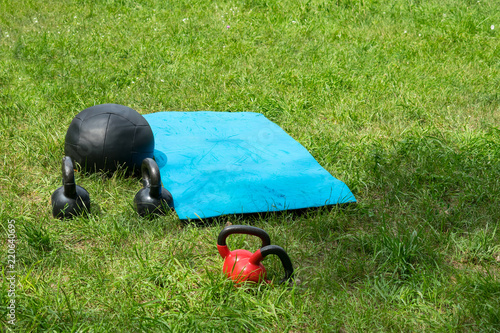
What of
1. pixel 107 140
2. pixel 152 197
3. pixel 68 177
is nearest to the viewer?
pixel 68 177

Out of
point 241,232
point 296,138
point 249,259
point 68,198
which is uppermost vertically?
point 241,232

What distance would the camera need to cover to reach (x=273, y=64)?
20.4 ft

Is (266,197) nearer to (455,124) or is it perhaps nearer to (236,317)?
(236,317)

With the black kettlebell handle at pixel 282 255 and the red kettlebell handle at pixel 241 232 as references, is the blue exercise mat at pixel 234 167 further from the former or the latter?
the black kettlebell handle at pixel 282 255

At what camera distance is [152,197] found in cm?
321

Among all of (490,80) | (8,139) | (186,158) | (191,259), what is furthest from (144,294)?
(490,80)

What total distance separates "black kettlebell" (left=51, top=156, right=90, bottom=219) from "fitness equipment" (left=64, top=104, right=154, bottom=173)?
17.0 inches

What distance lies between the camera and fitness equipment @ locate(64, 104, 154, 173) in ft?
11.7

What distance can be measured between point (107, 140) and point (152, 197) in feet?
2.14

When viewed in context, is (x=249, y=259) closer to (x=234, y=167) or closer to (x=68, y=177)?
(x=68, y=177)

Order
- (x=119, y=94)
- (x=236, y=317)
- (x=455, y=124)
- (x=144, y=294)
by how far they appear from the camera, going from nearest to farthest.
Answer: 1. (x=236, y=317)
2. (x=144, y=294)
3. (x=455, y=124)
4. (x=119, y=94)

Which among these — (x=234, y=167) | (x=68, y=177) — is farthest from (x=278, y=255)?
(x=234, y=167)

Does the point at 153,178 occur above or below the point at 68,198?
above

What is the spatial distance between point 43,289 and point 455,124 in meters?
3.91
